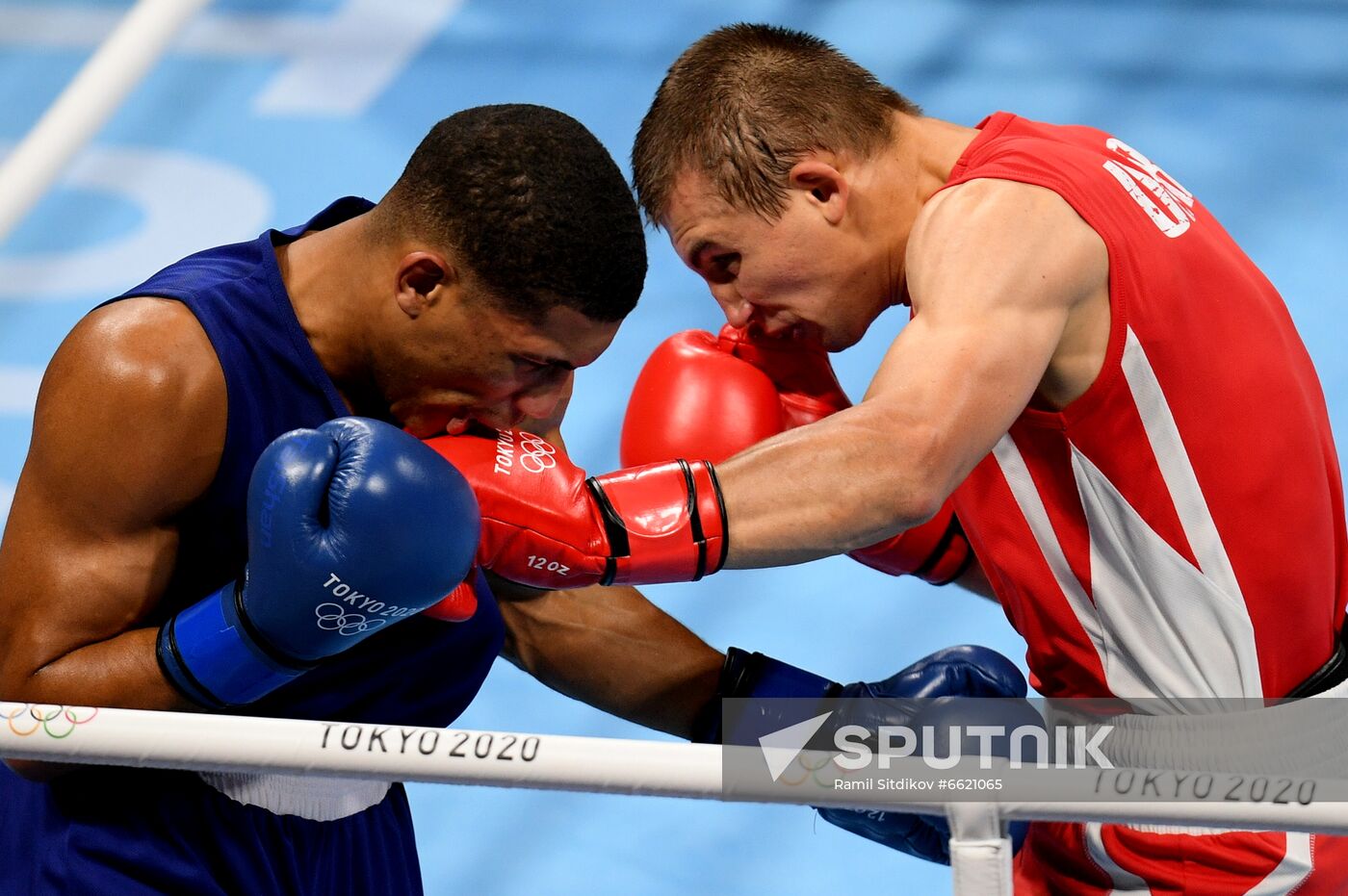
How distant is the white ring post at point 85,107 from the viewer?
376 cm

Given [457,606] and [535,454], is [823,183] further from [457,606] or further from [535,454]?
[457,606]

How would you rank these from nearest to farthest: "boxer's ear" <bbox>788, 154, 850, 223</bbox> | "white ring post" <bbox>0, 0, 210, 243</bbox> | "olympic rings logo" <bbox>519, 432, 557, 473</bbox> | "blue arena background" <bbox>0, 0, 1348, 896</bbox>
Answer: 1. "olympic rings logo" <bbox>519, 432, 557, 473</bbox>
2. "boxer's ear" <bbox>788, 154, 850, 223</bbox>
3. "blue arena background" <bbox>0, 0, 1348, 896</bbox>
4. "white ring post" <bbox>0, 0, 210, 243</bbox>

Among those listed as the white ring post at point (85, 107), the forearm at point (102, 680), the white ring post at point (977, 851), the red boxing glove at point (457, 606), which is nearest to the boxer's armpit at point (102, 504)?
the forearm at point (102, 680)

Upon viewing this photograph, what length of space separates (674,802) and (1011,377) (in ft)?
6.01

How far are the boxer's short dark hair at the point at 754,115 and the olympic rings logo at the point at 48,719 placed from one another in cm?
105

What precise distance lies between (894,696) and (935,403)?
0.67m

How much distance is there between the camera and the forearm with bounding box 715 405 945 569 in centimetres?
170

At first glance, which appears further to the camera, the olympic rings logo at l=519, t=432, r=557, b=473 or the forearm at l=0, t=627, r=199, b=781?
the olympic rings logo at l=519, t=432, r=557, b=473

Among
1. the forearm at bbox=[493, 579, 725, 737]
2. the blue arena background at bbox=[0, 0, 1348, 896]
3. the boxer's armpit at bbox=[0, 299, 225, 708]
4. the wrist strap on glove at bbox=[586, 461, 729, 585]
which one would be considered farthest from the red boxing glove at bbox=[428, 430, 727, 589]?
the blue arena background at bbox=[0, 0, 1348, 896]

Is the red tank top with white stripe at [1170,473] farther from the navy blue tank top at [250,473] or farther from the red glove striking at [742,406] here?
the navy blue tank top at [250,473]

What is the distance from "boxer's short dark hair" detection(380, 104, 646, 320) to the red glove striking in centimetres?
47

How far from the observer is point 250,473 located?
1.80m

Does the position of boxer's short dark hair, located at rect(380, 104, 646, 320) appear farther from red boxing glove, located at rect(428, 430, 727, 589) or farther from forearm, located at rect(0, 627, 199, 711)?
forearm, located at rect(0, 627, 199, 711)

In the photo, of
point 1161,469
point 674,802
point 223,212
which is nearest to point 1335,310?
point 674,802
